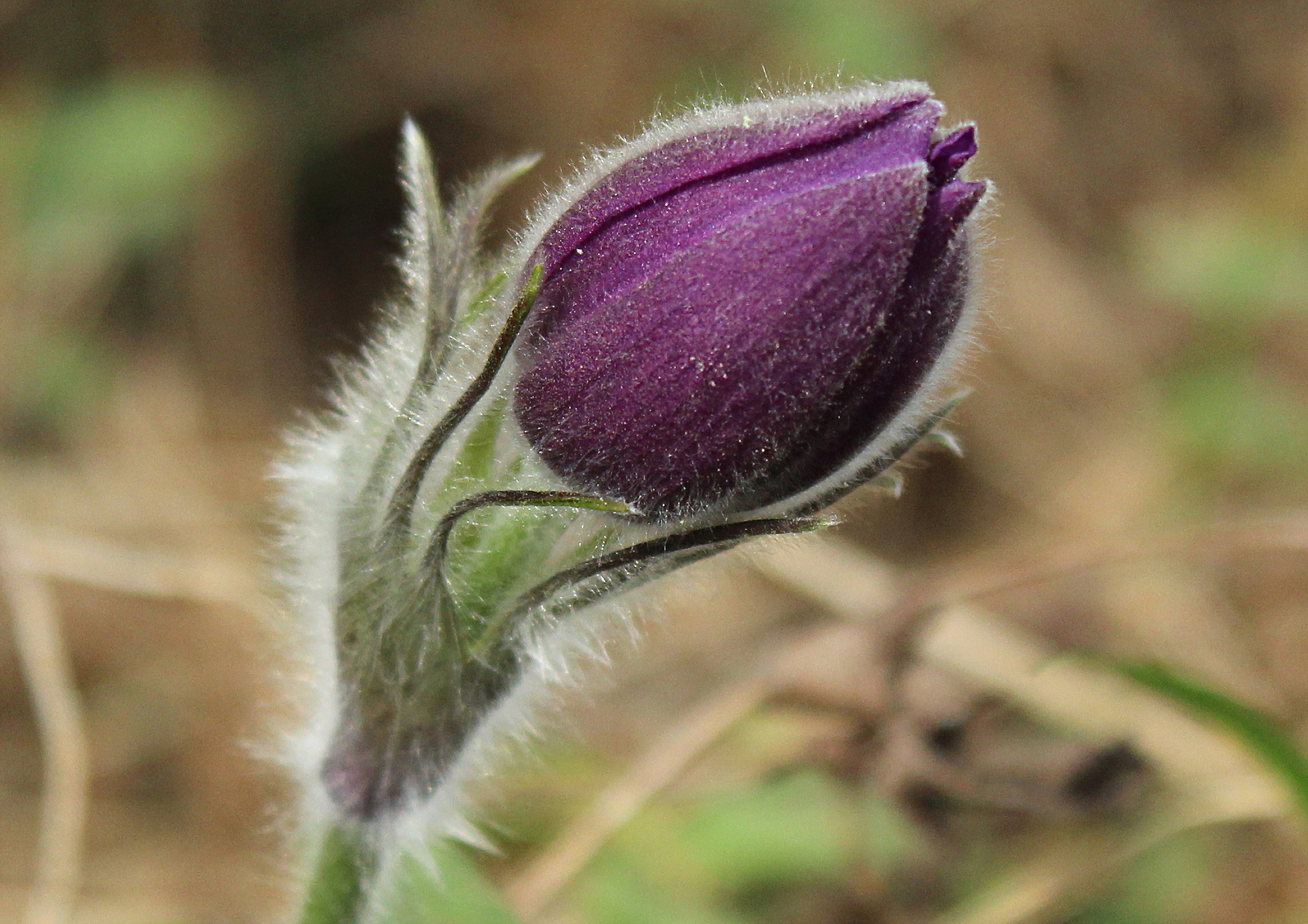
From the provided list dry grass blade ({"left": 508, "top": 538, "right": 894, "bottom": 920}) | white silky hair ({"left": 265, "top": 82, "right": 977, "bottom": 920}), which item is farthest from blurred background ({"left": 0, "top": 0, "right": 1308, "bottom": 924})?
white silky hair ({"left": 265, "top": 82, "right": 977, "bottom": 920})

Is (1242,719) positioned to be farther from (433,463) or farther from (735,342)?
(433,463)

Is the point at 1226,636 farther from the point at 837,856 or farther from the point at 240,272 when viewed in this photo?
the point at 240,272

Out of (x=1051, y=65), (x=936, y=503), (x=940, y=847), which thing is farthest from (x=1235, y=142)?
(x=940, y=847)

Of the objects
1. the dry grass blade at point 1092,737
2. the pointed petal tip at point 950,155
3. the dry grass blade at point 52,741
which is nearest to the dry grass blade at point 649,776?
the dry grass blade at point 1092,737

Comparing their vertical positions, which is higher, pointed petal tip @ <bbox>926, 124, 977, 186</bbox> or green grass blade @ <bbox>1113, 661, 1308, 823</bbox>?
pointed petal tip @ <bbox>926, 124, 977, 186</bbox>

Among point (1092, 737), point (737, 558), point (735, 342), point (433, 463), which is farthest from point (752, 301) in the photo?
point (1092, 737)

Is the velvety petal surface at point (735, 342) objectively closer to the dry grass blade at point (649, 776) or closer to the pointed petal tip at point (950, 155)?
the pointed petal tip at point (950, 155)

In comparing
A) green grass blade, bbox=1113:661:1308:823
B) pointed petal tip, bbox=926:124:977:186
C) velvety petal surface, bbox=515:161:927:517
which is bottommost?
green grass blade, bbox=1113:661:1308:823

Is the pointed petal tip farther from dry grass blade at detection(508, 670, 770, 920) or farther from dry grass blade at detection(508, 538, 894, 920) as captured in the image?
dry grass blade at detection(508, 670, 770, 920)
